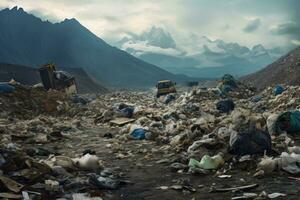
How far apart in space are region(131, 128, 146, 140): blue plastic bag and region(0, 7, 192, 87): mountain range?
272 ft

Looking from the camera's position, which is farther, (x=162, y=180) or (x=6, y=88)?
(x=6, y=88)

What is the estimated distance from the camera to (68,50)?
115 meters

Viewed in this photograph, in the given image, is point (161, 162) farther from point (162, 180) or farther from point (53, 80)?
point (53, 80)

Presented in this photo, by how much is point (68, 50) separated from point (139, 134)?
106m

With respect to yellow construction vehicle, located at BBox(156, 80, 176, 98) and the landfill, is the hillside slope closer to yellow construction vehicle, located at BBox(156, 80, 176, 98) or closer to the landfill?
yellow construction vehicle, located at BBox(156, 80, 176, 98)

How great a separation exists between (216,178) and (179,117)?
329 inches

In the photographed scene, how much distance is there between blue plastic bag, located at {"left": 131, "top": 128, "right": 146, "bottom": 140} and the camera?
10.8 m

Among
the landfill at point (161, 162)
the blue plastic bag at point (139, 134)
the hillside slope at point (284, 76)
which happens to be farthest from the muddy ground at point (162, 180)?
the hillside slope at point (284, 76)

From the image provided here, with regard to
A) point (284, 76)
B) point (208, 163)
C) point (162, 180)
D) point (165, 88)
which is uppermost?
point (284, 76)

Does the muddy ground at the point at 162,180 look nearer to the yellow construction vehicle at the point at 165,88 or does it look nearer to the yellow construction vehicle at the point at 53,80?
the yellow construction vehicle at the point at 53,80

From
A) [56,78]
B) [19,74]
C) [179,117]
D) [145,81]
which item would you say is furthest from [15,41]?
[179,117]

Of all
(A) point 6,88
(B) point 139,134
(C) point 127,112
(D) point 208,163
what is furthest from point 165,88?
(D) point 208,163

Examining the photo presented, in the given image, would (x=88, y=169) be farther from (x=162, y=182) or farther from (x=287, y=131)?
(x=287, y=131)

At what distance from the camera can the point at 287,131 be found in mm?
8820
